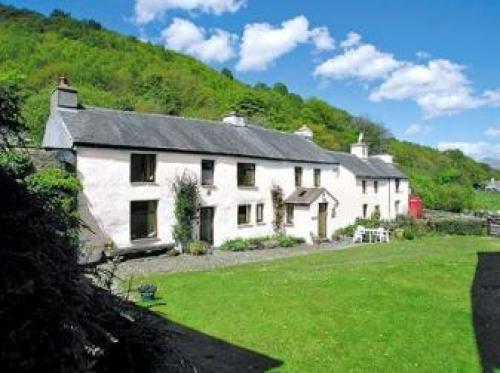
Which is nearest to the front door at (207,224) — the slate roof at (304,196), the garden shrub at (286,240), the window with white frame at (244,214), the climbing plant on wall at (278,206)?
the window with white frame at (244,214)

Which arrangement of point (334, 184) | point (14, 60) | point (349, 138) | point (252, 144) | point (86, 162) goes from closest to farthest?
point (86, 162), point (252, 144), point (334, 184), point (14, 60), point (349, 138)

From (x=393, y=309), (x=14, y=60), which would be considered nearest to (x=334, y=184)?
(x=393, y=309)

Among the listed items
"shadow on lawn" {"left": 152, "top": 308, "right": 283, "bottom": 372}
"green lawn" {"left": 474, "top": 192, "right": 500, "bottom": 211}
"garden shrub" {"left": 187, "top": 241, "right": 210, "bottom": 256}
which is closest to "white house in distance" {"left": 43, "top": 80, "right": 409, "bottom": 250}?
"garden shrub" {"left": 187, "top": 241, "right": 210, "bottom": 256}

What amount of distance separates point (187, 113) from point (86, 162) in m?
51.3

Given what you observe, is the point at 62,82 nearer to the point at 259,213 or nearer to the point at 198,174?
the point at 198,174

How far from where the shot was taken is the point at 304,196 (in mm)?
35812

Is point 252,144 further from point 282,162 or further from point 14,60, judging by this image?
point 14,60

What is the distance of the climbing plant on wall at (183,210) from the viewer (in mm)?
27641

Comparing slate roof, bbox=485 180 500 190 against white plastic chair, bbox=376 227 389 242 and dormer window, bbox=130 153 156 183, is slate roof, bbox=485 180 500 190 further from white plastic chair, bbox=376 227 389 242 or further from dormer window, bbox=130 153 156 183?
dormer window, bbox=130 153 156 183

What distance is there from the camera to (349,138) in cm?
9731

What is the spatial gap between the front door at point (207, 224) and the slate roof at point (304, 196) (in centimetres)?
749

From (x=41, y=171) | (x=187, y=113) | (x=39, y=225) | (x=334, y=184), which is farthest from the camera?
(x=187, y=113)

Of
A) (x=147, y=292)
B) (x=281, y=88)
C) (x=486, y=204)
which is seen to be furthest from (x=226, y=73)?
(x=147, y=292)

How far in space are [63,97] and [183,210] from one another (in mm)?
8582
